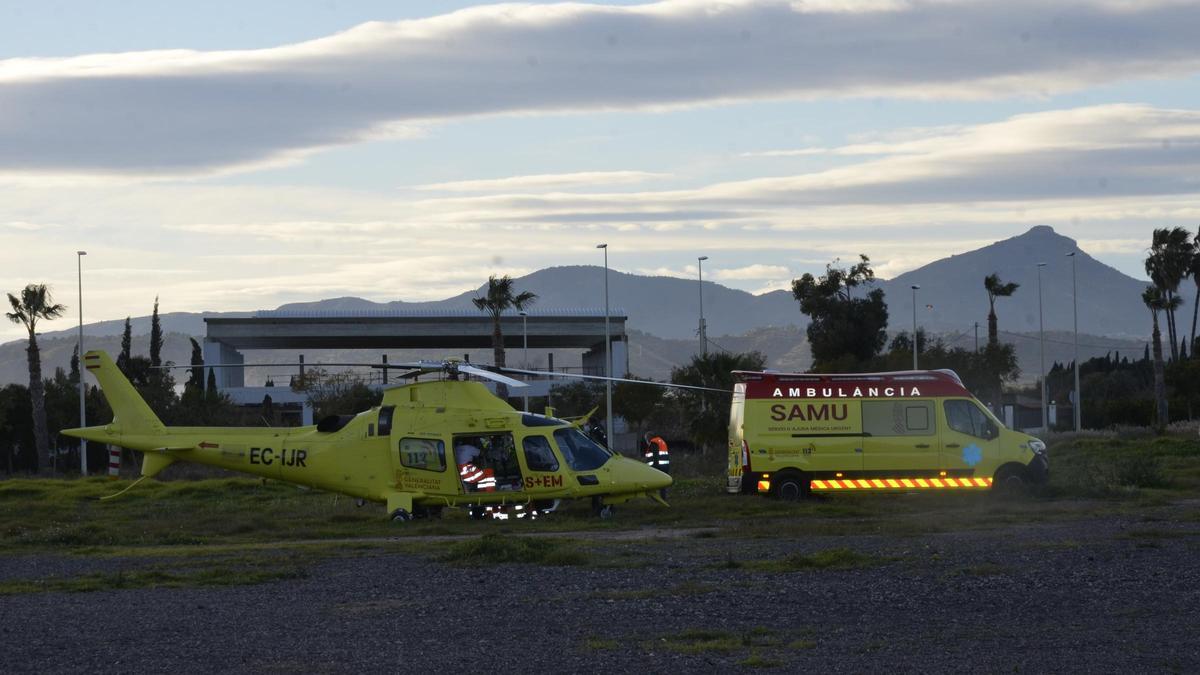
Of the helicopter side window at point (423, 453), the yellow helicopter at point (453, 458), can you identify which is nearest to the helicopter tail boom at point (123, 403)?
the yellow helicopter at point (453, 458)

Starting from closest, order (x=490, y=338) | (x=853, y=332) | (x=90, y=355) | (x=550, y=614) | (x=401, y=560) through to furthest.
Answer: (x=550, y=614), (x=401, y=560), (x=90, y=355), (x=853, y=332), (x=490, y=338)

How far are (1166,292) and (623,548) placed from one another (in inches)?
2131

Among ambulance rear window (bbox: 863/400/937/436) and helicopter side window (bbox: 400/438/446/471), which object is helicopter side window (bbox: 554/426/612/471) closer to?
helicopter side window (bbox: 400/438/446/471)

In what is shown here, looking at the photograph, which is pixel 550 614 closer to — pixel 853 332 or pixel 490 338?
pixel 853 332

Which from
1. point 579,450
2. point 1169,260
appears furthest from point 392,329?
point 579,450

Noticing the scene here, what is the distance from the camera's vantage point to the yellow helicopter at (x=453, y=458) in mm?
24188

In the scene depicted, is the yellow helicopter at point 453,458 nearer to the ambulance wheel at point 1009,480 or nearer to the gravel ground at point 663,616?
the gravel ground at point 663,616

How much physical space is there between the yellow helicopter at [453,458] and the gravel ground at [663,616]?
19.8ft

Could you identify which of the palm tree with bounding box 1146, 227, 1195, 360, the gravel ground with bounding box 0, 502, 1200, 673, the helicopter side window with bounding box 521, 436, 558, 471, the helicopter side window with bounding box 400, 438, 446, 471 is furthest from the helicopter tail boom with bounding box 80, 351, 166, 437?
the palm tree with bounding box 1146, 227, 1195, 360

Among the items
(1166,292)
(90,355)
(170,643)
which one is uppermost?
(1166,292)

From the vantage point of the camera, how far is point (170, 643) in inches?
464

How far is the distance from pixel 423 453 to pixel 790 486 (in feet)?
22.2

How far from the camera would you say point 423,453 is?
24344mm

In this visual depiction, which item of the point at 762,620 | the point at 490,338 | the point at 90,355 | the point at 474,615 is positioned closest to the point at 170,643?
the point at 474,615
